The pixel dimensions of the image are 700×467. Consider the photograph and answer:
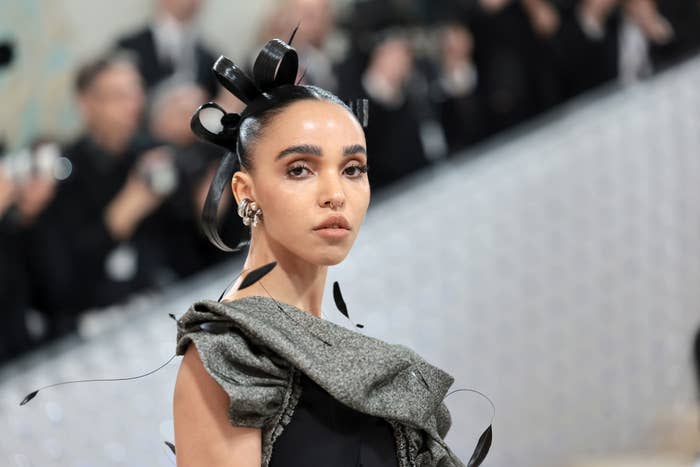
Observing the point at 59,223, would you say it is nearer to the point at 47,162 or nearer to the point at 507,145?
the point at 47,162

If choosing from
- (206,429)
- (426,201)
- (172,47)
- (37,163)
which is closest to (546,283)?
(426,201)

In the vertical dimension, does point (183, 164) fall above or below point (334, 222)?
below

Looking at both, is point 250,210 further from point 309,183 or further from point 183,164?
point 183,164

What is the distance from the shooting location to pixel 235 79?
4.48 ft

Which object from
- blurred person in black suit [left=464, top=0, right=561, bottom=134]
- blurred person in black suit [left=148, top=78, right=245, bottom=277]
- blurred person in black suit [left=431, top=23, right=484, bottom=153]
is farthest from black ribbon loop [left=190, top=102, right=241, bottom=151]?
blurred person in black suit [left=464, top=0, right=561, bottom=134]

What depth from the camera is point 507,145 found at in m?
3.88

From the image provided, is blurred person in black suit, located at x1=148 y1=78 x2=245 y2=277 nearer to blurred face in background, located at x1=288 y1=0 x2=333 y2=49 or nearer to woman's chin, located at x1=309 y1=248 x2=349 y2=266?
blurred face in background, located at x1=288 y1=0 x2=333 y2=49

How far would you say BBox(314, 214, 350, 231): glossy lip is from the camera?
4.24ft

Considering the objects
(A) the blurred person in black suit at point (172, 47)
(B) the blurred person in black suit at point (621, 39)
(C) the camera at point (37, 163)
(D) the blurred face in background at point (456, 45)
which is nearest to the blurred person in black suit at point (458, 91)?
(D) the blurred face in background at point (456, 45)

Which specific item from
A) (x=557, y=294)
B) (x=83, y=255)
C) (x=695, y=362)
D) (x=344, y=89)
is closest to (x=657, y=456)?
(x=557, y=294)

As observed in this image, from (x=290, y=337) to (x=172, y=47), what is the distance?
202cm

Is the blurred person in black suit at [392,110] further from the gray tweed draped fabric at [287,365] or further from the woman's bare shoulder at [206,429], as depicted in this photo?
the woman's bare shoulder at [206,429]

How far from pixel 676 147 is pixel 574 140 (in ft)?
1.31

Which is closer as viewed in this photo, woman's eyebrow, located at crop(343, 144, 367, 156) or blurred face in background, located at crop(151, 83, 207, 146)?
woman's eyebrow, located at crop(343, 144, 367, 156)
